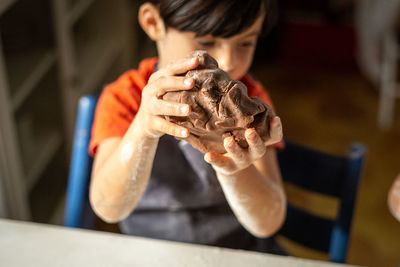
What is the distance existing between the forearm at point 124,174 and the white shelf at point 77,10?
980mm

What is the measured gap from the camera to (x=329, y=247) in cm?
89

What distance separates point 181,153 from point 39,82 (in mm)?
930

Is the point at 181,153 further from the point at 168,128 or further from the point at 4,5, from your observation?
the point at 4,5

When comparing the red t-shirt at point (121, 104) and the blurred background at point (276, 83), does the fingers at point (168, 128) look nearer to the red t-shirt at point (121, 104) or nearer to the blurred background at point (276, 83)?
the red t-shirt at point (121, 104)

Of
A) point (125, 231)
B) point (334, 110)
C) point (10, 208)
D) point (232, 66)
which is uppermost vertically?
point (232, 66)

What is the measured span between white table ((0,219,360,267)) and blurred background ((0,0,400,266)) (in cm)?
30

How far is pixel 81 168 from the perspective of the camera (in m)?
0.86

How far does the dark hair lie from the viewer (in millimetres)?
549

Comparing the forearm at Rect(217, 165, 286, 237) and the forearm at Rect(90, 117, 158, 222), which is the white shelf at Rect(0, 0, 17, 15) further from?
the forearm at Rect(217, 165, 286, 237)

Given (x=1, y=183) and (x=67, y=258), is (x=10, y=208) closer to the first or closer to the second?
(x=1, y=183)

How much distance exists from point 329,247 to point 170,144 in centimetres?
40

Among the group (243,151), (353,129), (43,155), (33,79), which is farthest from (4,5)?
(353,129)

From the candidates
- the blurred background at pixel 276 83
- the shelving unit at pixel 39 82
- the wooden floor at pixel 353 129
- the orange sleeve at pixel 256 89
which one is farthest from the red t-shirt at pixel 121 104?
the wooden floor at pixel 353 129

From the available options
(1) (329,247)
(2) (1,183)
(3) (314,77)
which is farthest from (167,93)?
(3) (314,77)
